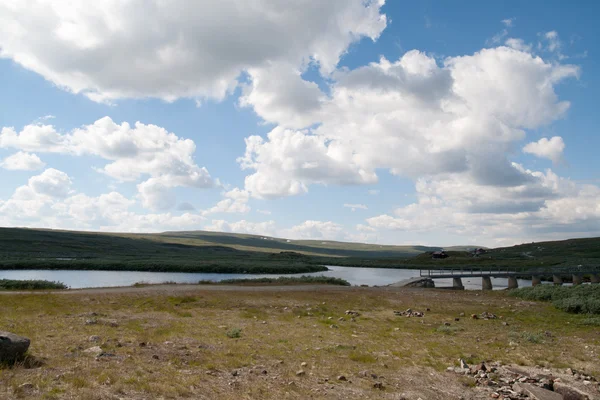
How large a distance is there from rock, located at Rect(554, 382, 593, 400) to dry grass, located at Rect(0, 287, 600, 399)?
7.96ft

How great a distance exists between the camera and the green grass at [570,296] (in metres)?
29.9

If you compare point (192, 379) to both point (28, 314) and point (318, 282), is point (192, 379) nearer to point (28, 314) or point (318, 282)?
point (28, 314)

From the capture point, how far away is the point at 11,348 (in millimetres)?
11711

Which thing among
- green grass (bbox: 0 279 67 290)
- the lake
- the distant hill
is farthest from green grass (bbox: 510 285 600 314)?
the distant hill

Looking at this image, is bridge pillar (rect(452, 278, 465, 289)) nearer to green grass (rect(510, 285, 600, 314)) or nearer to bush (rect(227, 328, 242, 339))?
green grass (rect(510, 285, 600, 314))

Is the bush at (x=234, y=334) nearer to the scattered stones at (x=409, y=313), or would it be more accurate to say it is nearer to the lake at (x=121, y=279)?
the scattered stones at (x=409, y=313)

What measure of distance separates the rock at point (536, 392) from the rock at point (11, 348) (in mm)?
14445

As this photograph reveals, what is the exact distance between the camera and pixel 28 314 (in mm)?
23062

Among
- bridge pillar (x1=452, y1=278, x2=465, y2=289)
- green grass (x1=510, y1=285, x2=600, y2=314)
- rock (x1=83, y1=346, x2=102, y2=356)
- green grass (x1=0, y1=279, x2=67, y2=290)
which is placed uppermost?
rock (x1=83, y1=346, x2=102, y2=356)

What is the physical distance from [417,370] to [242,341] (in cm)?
745

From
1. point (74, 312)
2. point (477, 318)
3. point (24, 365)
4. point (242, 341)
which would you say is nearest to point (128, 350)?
point (24, 365)

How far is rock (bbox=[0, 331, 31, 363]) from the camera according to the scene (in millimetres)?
11562

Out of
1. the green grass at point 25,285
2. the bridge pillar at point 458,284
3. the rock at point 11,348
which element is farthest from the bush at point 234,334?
the bridge pillar at point 458,284

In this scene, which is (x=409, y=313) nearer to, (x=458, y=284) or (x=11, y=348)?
(x=11, y=348)
